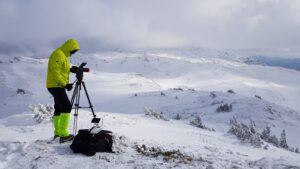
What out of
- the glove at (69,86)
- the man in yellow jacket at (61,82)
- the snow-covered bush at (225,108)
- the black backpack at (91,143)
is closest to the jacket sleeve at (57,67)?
the man in yellow jacket at (61,82)

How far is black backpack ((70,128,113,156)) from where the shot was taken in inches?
328

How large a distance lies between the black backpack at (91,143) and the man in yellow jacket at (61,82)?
0.81 meters

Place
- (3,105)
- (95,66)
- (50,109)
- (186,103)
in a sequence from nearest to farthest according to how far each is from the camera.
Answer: (50,109) → (186,103) → (3,105) → (95,66)

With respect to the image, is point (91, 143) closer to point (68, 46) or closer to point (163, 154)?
point (163, 154)

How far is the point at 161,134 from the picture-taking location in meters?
14.4

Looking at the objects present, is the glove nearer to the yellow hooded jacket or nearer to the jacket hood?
the yellow hooded jacket

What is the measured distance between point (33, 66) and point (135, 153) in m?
104

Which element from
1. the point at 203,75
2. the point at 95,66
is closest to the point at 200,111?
the point at 203,75

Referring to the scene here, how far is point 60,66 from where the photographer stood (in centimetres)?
930

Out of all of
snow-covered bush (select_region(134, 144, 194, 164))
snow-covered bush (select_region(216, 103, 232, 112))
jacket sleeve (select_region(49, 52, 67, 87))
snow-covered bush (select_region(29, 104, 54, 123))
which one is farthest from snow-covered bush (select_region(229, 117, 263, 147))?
snow-covered bush (select_region(216, 103, 232, 112))

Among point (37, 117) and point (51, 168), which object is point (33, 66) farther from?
point (51, 168)

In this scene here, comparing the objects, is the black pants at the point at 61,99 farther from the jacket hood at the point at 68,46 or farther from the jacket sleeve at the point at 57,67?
the jacket hood at the point at 68,46

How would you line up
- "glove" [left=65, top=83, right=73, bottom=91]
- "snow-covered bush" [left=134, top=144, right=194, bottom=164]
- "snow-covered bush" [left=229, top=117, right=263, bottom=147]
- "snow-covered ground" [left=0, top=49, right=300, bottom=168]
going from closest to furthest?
"snow-covered ground" [left=0, top=49, right=300, bottom=168], "snow-covered bush" [left=134, top=144, right=194, bottom=164], "glove" [left=65, top=83, right=73, bottom=91], "snow-covered bush" [left=229, top=117, right=263, bottom=147]

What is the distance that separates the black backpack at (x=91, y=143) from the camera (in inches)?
328
